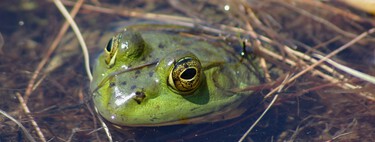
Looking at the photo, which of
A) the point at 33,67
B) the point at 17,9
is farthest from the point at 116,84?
the point at 17,9

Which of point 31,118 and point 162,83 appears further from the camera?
point 31,118

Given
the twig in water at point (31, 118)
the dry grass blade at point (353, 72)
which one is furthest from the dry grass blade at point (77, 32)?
the dry grass blade at point (353, 72)

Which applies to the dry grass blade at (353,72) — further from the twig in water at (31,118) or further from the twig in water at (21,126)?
the twig in water at (21,126)

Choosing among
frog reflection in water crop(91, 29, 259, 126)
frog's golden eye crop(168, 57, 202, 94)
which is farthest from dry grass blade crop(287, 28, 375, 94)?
frog's golden eye crop(168, 57, 202, 94)

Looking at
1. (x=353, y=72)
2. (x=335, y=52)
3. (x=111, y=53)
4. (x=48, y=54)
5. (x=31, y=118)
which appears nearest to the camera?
(x=111, y=53)

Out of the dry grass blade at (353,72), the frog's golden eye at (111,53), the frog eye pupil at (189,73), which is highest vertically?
the frog's golden eye at (111,53)

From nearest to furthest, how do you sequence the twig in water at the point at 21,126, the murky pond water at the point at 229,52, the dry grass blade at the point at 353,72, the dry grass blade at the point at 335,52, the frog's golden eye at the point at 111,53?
the twig in water at the point at 21,126
the frog's golden eye at the point at 111,53
the murky pond water at the point at 229,52
the dry grass blade at the point at 353,72
the dry grass blade at the point at 335,52

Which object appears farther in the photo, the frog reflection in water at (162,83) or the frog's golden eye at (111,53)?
the frog's golden eye at (111,53)

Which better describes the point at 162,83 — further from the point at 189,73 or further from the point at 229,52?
the point at 229,52

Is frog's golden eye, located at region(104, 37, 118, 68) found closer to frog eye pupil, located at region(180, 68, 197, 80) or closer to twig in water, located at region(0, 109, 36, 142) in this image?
frog eye pupil, located at region(180, 68, 197, 80)

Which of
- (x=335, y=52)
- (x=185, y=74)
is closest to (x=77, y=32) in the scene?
(x=185, y=74)
